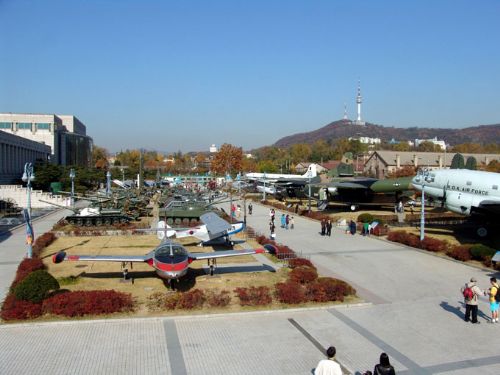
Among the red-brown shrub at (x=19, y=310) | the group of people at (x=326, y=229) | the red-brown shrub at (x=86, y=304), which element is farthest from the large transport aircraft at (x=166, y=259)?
the group of people at (x=326, y=229)

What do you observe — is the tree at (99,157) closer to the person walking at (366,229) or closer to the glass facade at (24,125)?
the glass facade at (24,125)

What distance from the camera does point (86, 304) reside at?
48.6 ft

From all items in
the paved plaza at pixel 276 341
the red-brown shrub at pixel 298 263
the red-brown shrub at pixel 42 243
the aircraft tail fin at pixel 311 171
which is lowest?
the paved plaza at pixel 276 341

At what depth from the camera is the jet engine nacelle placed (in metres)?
27.6

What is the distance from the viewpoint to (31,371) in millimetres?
10742

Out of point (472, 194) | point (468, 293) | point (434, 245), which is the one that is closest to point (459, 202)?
point (472, 194)

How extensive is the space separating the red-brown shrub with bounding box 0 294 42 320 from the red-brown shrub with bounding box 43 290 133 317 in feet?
1.09

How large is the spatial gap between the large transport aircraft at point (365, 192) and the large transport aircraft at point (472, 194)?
11713 millimetres

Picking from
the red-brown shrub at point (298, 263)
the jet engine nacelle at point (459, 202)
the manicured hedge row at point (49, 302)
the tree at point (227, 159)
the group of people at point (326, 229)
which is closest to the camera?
the manicured hedge row at point (49, 302)

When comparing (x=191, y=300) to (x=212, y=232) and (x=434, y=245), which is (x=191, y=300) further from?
(x=434, y=245)

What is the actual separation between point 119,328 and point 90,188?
70707 mm

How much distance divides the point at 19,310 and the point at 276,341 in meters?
8.58

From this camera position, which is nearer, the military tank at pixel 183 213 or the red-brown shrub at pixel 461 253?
the red-brown shrub at pixel 461 253

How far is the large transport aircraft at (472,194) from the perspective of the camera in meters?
26.9
